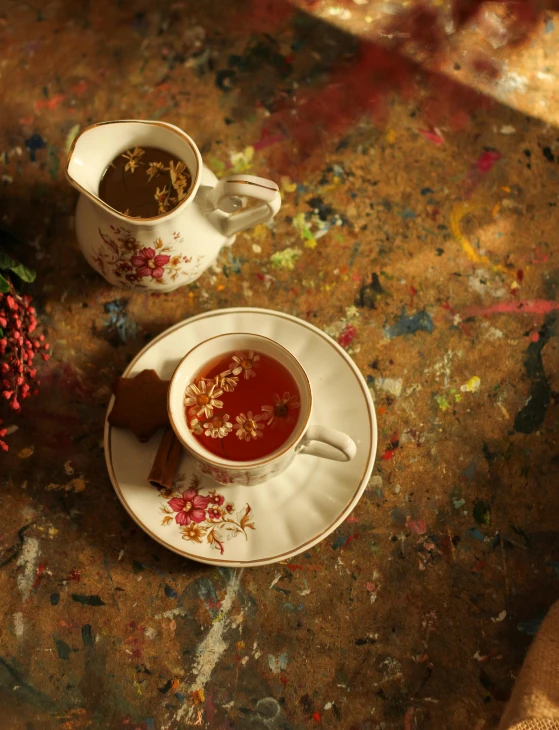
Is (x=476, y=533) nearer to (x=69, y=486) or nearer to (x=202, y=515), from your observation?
(x=202, y=515)

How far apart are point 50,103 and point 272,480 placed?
816 millimetres

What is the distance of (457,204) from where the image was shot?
1104 millimetres

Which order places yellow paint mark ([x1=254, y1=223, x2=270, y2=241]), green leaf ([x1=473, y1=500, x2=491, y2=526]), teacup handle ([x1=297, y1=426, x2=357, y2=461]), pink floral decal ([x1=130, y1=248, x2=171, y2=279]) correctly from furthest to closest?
1. yellow paint mark ([x1=254, y1=223, x2=270, y2=241])
2. green leaf ([x1=473, y1=500, x2=491, y2=526])
3. pink floral decal ([x1=130, y1=248, x2=171, y2=279])
4. teacup handle ([x1=297, y1=426, x2=357, y2=461])

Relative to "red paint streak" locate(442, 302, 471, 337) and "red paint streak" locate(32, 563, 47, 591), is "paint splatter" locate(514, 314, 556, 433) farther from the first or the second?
"red paint streak" locate(32, 563, 47, 591)

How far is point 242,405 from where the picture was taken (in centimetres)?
84

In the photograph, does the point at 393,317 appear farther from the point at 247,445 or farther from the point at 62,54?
the point at 62,54

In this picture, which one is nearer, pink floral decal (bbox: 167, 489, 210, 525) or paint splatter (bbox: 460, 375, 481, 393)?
pink floral decal (bbox: 167, 489, 210, 525)

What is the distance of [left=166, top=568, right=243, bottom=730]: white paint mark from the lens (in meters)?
0.91

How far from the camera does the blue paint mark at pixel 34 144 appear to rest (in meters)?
1.11

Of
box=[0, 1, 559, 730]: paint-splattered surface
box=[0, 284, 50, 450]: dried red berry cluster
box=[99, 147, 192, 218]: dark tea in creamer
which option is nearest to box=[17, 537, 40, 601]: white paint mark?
box=[0, 1, 559, 730]: paint-splattered surface

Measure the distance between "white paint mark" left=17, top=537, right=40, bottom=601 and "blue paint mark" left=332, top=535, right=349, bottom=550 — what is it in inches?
18.6

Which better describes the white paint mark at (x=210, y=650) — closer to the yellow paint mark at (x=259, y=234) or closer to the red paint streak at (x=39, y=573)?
the red paint streak at (x=39, y=573)

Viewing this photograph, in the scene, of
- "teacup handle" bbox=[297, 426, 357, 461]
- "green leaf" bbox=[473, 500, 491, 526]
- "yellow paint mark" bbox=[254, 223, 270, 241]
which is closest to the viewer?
"teacup handle" bbox=[297, 426, 357, 461]

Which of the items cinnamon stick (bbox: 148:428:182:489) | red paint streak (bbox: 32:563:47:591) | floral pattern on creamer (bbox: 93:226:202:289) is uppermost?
floral pattern on creamer (bbox: 93:226:202:289)
